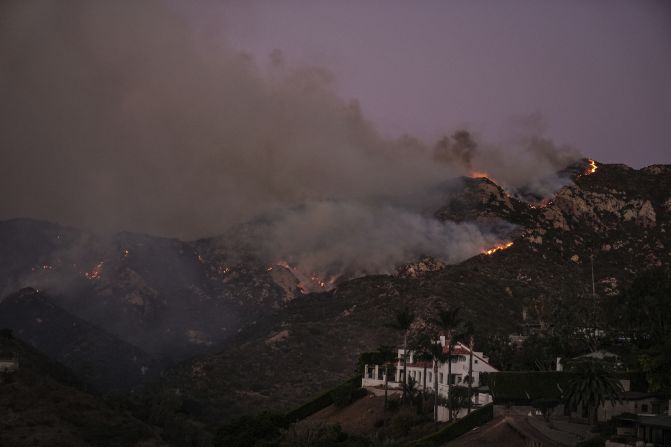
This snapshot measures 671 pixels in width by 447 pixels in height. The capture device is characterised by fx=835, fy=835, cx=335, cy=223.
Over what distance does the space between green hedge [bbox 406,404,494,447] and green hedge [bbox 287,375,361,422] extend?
110 ft

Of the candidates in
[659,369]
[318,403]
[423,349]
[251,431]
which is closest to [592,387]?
[659,369]

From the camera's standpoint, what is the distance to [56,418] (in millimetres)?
134875

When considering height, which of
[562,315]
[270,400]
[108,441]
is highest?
[562,315]

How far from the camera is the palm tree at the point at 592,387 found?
246 feet

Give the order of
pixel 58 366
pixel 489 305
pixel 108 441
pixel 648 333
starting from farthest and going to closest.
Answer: pixel 58 366 → pixel 489 305 → pixel 108 441 → pixel 648 333

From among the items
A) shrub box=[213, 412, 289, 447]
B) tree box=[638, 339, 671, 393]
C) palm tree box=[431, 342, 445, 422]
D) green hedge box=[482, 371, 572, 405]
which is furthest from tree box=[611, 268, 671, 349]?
shrub box=[213, 412, 289, 447]

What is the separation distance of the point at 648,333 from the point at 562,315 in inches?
877

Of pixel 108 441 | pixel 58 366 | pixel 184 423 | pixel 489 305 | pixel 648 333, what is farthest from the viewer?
pixel 58 366

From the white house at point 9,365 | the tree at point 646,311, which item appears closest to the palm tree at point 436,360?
the tree at point 646,311

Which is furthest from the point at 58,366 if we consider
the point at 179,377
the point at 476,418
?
the point at 476,418

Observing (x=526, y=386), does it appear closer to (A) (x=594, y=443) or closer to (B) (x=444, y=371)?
(B) (x=444, y=371)

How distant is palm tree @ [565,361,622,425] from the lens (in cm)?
7500

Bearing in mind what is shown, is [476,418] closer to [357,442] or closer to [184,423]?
[357,442]

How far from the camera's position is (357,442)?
8381 centimetres
